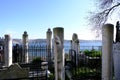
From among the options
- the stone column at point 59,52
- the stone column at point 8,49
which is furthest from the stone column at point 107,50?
the stone column at point 8,49

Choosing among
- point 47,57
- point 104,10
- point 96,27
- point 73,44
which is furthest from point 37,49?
point 104,10

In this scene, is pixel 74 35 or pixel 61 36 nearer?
pixel 61 36

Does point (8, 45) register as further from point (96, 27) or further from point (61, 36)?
point (96, 27)

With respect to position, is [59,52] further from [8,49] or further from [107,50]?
[8,49]

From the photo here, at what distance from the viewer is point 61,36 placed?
7352 millimetres

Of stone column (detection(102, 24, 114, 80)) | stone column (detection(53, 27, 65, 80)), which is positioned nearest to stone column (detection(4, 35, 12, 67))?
stone column (detection(53, 27, 65, 80))

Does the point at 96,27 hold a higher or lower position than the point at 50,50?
higher

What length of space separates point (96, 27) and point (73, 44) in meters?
4.64

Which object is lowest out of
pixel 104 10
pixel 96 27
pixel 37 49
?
pixel 37 49

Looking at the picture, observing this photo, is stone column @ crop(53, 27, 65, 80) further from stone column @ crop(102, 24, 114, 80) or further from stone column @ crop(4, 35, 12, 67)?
stone column @ crop(4, 35, 12, 67)

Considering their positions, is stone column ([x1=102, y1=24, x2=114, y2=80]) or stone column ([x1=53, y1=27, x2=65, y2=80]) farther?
stone column ([x1=102, y1=24, x2=114, y2=80])

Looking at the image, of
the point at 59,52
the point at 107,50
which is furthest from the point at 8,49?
the point at 107,50

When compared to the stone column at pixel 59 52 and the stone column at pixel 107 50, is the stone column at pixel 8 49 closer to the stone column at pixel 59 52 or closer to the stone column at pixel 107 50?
the stone column at pixel 59 52

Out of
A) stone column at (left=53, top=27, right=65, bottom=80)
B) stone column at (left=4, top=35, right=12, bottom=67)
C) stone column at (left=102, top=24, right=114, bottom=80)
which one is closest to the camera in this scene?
stone column at (left=53, top=27, right=65, bottom=80)
